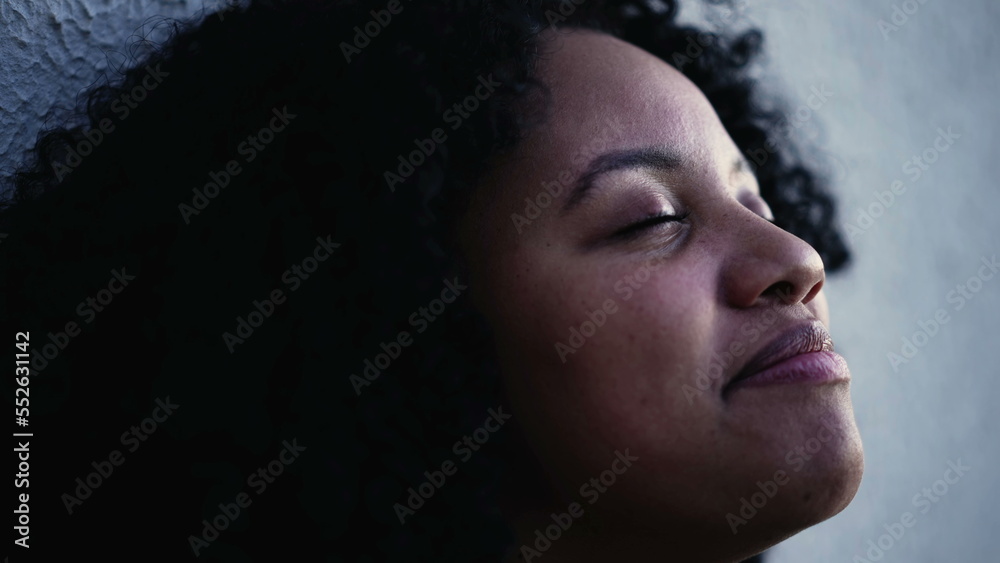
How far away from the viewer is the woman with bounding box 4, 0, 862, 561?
782 millimetres

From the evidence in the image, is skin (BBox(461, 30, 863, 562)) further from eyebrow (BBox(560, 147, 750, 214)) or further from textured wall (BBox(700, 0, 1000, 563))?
textured wall (BBox(700, 0, 1000, 563))

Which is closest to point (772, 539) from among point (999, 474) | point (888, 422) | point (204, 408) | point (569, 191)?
point (569, 191)

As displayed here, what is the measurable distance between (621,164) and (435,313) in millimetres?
244

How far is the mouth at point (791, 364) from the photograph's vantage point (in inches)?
30.7

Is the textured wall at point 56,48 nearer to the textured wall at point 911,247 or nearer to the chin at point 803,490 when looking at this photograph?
the chin at point 803,490

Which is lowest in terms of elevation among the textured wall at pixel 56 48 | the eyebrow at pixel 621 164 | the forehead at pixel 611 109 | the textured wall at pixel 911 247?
the textured wall at pixel 911 247

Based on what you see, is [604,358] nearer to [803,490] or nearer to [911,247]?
[803,490]

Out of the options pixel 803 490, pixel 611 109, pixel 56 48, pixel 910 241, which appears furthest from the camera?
pixel 910 241

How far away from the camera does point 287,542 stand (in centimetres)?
79

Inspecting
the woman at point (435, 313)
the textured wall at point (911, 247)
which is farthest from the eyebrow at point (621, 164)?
the textured wall at point (911, 247)

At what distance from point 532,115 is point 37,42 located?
65 centimetres

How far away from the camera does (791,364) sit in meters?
0.79

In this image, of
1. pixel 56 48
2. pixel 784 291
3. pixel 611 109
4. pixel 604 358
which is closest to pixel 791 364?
pixel 784 291

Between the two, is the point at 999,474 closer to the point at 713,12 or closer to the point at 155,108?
the point at 713,12
